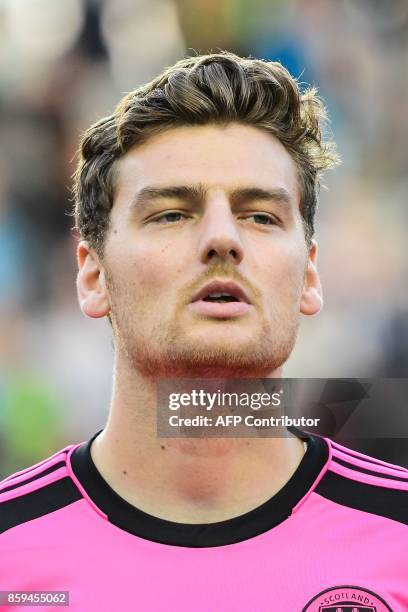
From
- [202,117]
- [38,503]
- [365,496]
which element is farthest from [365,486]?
[202,117]

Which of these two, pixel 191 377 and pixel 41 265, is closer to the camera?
pixel 191 377

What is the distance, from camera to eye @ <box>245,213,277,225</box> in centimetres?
241

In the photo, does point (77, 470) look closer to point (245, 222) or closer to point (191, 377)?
point (191, 377)

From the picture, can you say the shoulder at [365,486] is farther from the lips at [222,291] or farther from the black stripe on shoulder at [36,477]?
the black stripe on shoulder at [36,477]

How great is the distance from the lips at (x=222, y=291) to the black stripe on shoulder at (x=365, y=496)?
57 cm

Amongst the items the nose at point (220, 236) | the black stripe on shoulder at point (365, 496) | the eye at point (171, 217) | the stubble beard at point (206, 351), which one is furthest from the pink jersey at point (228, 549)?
the eye at point (171, 217)

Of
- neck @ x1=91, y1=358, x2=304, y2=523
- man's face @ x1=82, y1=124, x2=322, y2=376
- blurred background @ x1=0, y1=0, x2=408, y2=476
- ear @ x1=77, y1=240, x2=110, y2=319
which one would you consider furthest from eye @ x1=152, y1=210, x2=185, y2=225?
blurred background @ x1=0, y1=0, x2=408, y2=476

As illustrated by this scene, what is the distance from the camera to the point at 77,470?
97.5 inches

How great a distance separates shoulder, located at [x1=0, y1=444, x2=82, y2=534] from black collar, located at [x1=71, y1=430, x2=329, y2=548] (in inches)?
2.0

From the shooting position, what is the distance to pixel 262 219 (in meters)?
2.44

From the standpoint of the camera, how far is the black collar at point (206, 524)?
226cm

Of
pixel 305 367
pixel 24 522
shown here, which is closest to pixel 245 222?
pixel 24 522

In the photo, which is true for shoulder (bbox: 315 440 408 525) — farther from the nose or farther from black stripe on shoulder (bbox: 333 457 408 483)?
the nose

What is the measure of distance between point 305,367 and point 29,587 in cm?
407
